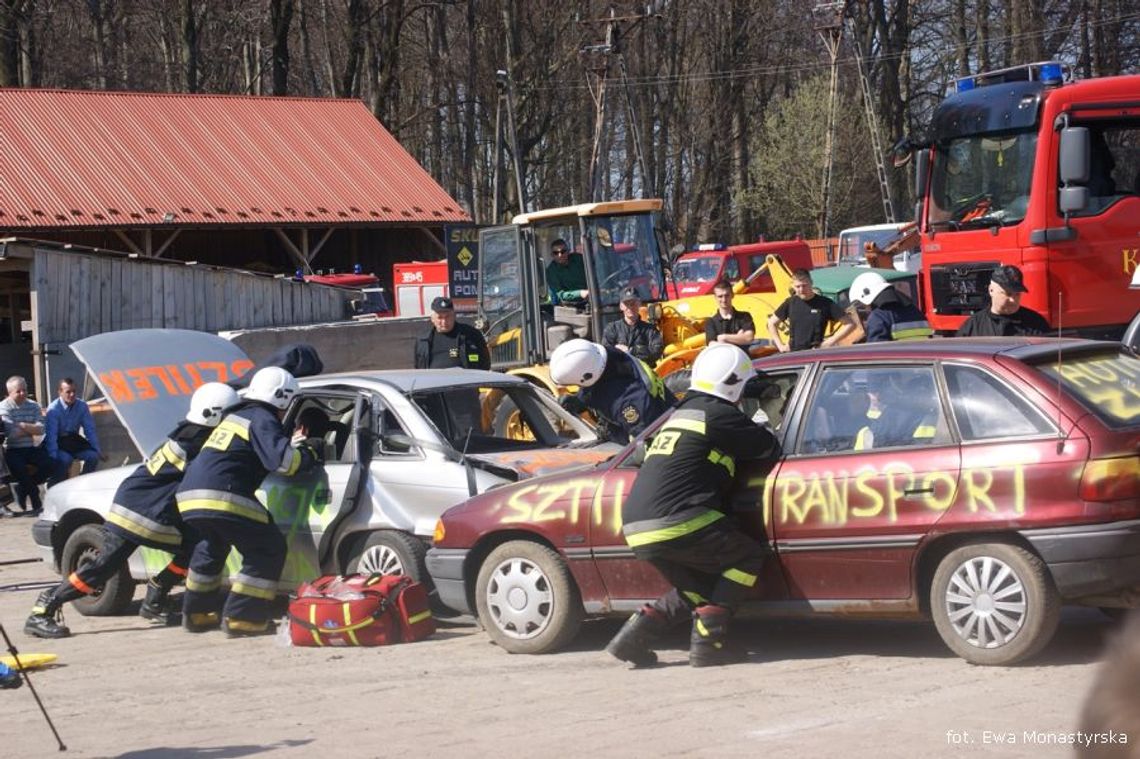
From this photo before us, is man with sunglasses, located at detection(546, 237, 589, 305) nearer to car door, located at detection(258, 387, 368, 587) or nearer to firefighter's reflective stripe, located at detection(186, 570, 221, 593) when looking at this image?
car door, located at detection(258, 387, 368, 587)

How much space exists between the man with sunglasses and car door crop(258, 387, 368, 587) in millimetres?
6887

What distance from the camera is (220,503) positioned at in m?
9.27

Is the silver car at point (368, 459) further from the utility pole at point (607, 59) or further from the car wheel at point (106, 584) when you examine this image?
the utility pole at point (607, 59)

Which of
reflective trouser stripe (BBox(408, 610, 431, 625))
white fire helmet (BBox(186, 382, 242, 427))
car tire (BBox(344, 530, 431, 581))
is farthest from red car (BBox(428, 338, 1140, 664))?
white fire helmet (BBox(186, 382, 242, 427))

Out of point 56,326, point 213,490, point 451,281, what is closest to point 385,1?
point 451,281

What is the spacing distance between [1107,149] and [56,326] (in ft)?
49.8

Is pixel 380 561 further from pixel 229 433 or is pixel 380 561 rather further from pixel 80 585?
pixel 80 585

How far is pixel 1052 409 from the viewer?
6.86m

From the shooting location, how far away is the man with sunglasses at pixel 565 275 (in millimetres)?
16719

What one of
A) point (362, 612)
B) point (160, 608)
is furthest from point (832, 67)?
point (362, 612)

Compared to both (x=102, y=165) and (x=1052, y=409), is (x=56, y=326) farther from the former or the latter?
(x=1052, y=409)

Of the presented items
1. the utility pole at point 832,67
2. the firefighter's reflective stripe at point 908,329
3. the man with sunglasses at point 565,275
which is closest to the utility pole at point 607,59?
the utility pole at point 832,67

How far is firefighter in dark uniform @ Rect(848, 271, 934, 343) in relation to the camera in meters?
11.8

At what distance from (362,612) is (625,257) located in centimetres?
886
